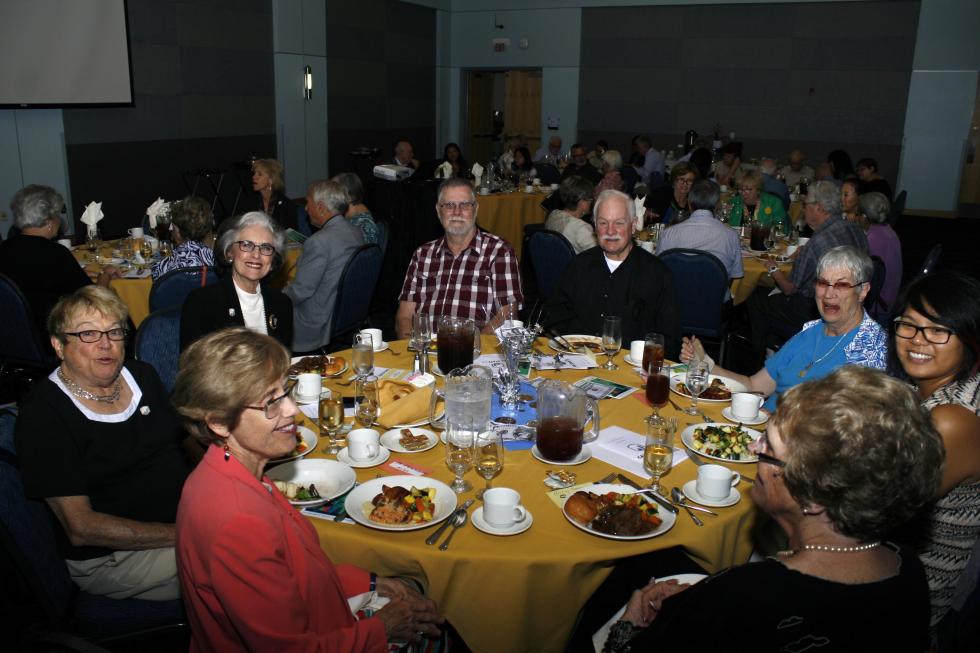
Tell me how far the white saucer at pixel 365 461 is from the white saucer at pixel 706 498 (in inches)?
34.6

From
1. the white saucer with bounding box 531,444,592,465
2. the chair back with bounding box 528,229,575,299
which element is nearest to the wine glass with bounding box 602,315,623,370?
the white saucer with bounding box 531,444,592,465

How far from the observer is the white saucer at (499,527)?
1893 millimetres

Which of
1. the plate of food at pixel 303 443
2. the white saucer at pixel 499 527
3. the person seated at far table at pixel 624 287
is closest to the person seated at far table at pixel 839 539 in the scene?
the white saucer at pixel 499 527

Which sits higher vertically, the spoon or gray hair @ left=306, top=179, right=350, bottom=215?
gray hair @ left=306, top=179, right=350, bottom=215

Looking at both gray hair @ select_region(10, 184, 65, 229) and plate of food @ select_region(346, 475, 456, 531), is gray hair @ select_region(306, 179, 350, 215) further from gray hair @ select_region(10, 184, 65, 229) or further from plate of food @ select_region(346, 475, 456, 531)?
plate of food @ select_region(346, 475, 456, 531)

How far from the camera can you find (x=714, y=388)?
2852mm

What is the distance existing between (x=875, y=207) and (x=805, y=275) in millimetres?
1329

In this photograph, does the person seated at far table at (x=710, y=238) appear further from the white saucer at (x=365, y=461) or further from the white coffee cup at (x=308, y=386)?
the white saucer at (x=365, y=461)

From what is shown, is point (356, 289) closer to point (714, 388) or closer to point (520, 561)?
point (714, 388)

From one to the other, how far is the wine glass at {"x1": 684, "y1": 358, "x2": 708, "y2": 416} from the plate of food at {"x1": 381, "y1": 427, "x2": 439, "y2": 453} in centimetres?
91

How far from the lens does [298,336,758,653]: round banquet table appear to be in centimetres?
183

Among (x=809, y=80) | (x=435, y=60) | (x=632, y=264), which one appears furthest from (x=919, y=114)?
(x=632, y=264)

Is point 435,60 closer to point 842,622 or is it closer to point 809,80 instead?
point 809,80

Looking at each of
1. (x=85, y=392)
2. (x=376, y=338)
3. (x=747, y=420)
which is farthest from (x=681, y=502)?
(x=85, y=392)
